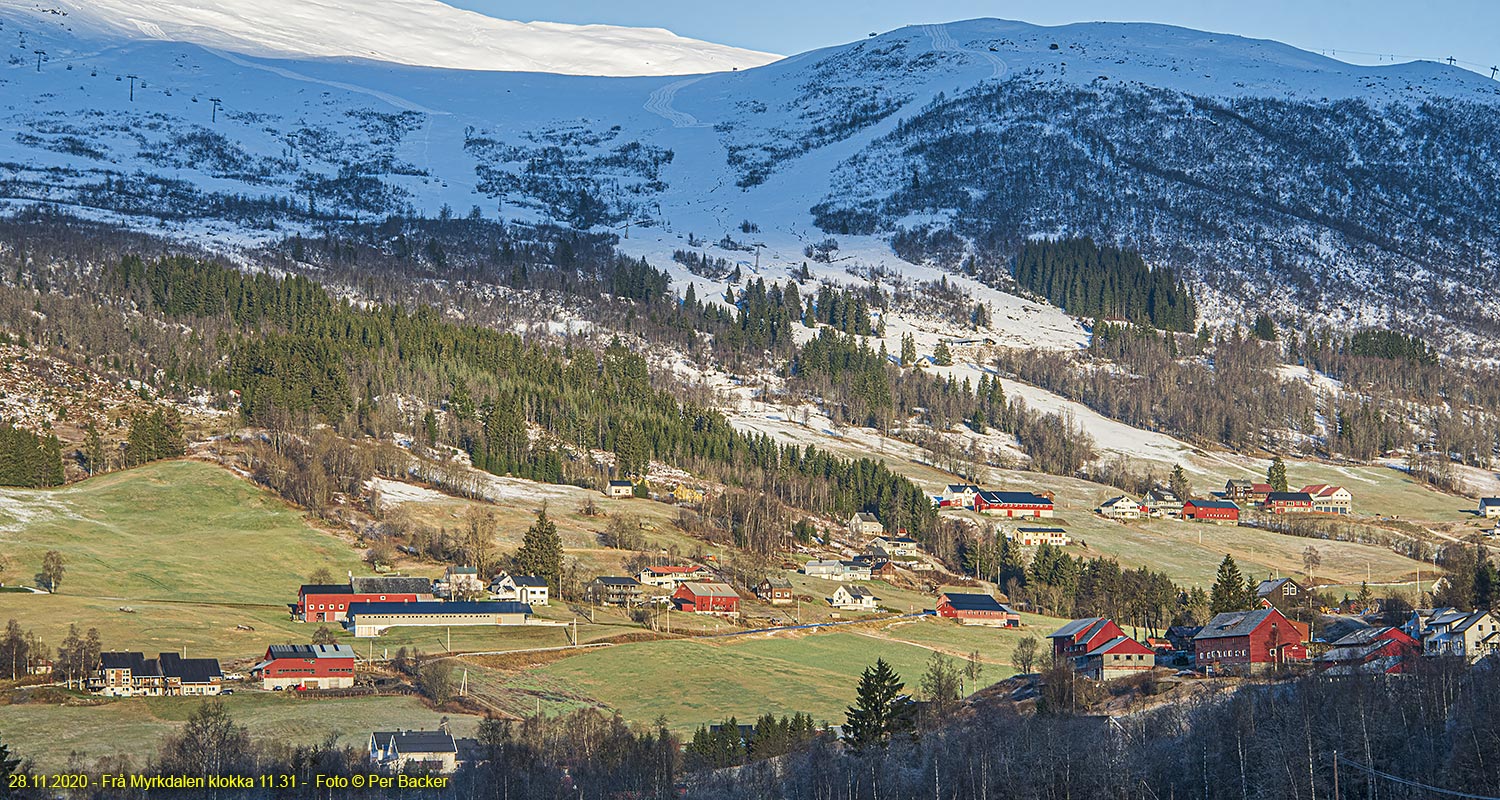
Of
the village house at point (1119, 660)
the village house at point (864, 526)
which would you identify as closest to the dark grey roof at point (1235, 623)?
the village house at point (1119, 660)

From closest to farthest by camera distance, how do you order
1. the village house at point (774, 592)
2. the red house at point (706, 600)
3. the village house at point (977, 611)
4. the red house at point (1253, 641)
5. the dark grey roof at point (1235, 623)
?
1. the red house at point (1253, 641)
2. the dark grey roof at point (1235, 623)
3. the red house at point (706, 600)
4. the village house at point (977, 611)
5. the village house at point (774, 592)

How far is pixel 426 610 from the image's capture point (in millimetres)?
129750

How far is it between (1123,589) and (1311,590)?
52.6 ft

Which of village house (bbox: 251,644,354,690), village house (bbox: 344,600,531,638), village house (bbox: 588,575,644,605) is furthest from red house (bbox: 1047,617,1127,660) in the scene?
village house (bbox: 251,644,354,690)

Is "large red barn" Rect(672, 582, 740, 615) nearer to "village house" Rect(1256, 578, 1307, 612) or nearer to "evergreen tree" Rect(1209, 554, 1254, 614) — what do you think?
"village house" Rect(1256, 578, 1307, 612)

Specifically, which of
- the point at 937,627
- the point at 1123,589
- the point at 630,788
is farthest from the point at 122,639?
the point at 1123,589

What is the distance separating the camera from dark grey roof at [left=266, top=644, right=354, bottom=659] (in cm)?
10706

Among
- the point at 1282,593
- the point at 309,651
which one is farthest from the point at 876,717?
the point at 1282,593

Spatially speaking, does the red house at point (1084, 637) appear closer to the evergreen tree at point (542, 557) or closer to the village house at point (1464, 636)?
the village house at point (1464, 636)

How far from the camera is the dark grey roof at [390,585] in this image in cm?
13288

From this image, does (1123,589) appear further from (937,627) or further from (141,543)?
(141,543)

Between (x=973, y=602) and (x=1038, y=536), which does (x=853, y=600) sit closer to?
(x=973, y=602)

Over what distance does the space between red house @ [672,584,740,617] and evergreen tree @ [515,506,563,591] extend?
1033 cm

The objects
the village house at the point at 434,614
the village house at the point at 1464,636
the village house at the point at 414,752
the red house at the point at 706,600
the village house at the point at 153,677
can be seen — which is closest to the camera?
the village house at the point at 414,752
